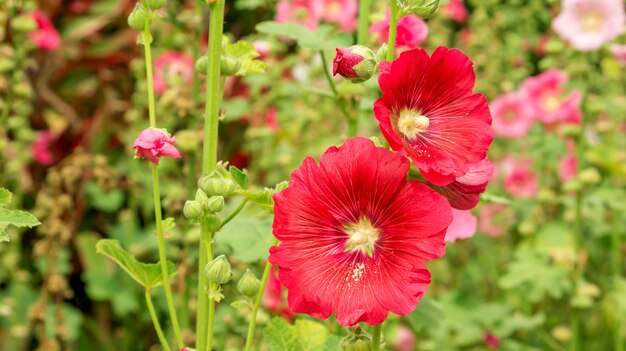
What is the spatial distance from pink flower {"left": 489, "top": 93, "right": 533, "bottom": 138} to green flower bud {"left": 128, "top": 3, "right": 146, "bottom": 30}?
5.99ft

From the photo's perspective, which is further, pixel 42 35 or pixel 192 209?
pixel 42 35

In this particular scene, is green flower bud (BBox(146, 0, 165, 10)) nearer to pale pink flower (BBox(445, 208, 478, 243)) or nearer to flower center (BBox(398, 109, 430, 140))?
flower center (BBox(398, 109, 430, 140))

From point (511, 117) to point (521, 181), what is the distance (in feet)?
0.71

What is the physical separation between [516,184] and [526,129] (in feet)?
0.62

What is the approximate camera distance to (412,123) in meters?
0.82

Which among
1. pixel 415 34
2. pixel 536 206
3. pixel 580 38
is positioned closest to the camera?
pixel 415 34

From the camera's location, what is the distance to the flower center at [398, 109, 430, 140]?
0.81 meters

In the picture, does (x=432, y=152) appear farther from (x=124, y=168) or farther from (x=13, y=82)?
(x=124, y=168)

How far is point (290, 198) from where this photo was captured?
76cm

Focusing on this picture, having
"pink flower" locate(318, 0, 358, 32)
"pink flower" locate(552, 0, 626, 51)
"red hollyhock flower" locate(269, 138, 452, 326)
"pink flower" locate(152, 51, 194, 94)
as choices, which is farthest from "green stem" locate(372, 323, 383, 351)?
"pink flower" locate(318, 0, 358, 32)

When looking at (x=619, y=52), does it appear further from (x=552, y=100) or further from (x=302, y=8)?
(x=302, y=8)

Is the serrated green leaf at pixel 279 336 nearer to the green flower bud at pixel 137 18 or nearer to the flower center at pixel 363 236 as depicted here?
the flower center at pixel 363 236

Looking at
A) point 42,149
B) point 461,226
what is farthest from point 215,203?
point 42,149

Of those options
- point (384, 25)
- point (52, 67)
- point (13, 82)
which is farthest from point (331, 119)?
point (384, 25)
